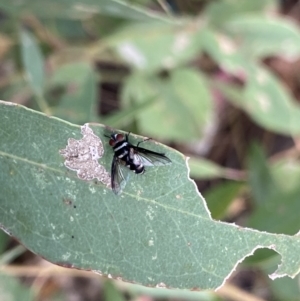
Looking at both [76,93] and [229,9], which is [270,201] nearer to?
[76,93]

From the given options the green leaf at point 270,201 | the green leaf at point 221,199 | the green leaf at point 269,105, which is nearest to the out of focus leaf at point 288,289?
the green leaf at point 270,201

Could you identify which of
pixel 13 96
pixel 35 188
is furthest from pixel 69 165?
pixel 13 96

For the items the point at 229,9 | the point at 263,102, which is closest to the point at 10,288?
the point at 263,102

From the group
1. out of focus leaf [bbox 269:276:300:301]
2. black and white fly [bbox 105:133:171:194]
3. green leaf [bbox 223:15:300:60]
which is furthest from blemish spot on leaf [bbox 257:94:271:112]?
black and white fly [bbox 105:133:171:194]

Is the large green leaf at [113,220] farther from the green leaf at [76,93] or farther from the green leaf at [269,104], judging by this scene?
the green leaf at [269,104]

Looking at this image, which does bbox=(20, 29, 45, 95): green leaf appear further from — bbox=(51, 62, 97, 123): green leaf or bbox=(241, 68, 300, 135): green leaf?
bbox=(241, 68, 300, 135): green leaf

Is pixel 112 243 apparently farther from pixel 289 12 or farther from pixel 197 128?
pixel 289 12
